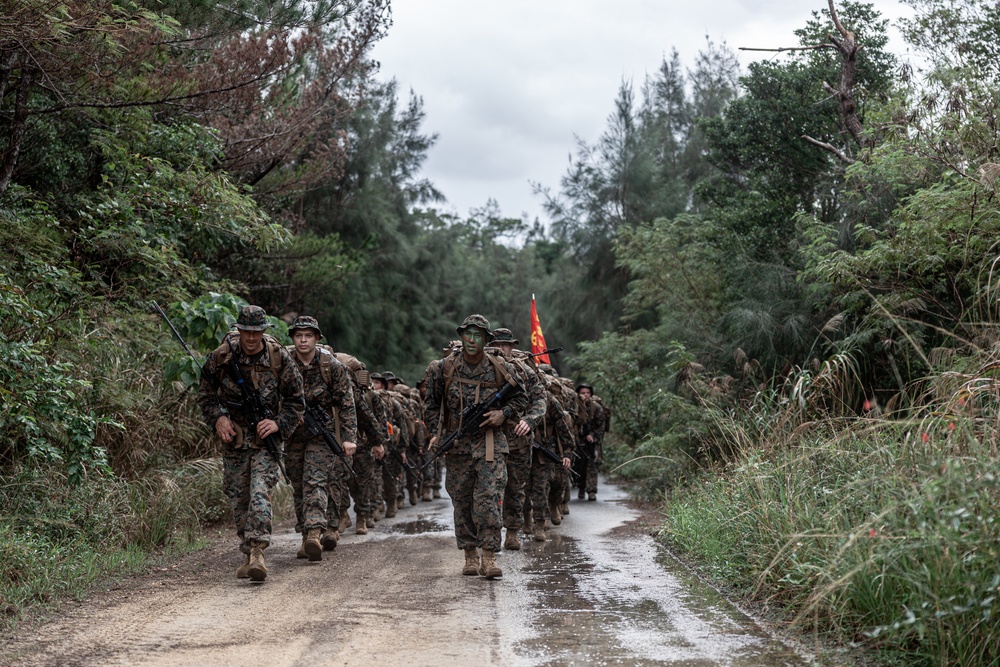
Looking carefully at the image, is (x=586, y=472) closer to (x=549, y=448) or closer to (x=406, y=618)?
(x=549, y=448)

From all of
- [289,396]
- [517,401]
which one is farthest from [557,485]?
[289,396]

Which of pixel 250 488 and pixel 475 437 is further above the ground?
pixel 475 437

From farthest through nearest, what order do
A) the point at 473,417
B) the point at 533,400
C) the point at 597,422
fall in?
the point at 597,422
the point at 533,400
the point at 473,417

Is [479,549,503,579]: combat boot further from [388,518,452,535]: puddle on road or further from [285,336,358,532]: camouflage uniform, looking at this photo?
[388,518,452,535]: puddle on road

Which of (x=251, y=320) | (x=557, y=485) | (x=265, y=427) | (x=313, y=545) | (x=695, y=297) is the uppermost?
(x=695, y=297)

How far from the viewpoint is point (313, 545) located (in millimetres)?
9156

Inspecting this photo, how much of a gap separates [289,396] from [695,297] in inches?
544

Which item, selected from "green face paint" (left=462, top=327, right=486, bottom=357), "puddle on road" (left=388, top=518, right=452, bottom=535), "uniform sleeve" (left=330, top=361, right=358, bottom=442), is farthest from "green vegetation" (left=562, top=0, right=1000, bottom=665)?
"uniform sleeve" (left=330, top=361, right=358, bottom=442)

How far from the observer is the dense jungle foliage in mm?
5988

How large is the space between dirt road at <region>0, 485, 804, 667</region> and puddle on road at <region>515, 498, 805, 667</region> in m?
0.01

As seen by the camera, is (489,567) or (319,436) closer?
(489,567)

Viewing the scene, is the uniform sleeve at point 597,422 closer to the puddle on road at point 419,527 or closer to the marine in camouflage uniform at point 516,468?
the puddle on road at point 419,527

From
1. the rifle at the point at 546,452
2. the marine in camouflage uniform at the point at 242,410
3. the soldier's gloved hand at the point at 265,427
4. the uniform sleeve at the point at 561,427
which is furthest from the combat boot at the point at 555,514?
the soldier's gloved hand at the point at 265,427

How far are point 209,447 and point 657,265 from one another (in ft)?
43.4
